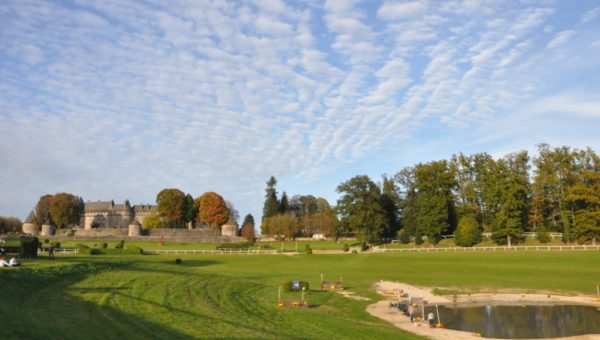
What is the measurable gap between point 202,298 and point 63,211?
117 metres

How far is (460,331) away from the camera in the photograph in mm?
20422

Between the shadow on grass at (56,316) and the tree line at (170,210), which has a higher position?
the tree line at (170,210)

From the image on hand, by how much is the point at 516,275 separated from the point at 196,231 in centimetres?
7912

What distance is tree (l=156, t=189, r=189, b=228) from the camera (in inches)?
4717

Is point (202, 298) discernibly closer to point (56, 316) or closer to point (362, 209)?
Result: point (56, 316)

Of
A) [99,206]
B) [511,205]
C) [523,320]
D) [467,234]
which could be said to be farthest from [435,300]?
[99,206]

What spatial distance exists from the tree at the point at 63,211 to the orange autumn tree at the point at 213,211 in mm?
37025

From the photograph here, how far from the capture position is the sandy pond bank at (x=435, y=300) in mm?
20250

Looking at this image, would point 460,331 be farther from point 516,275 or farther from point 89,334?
point 516,275

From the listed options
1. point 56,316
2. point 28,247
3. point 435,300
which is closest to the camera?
point 56,316

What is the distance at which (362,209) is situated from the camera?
85.7 m

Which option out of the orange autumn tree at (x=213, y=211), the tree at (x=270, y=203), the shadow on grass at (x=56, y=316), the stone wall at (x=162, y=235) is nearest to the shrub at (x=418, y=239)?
the stone wall at (x=162, y=235)

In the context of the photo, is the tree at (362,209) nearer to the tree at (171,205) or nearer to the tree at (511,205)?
the tree at (511,205)

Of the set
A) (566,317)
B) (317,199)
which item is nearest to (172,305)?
(566,317)
